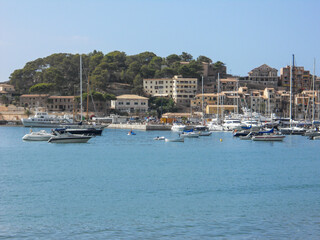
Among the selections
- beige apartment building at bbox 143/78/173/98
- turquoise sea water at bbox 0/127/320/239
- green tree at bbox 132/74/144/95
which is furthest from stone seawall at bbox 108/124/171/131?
turquoise sea water at bbox 0/127/320/239

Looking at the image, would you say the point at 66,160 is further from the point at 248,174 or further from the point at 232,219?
the point at 232,219

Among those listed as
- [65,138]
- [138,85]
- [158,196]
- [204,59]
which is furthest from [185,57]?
[158,196]

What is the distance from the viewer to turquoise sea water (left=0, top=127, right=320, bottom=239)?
64.2 ft

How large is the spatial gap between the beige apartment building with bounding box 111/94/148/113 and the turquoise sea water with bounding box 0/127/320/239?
67.4m

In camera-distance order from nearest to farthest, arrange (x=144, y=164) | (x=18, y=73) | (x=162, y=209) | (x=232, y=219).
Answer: (x=232, y=219) < (x=162, y=209) < (x=144, y=164) < (x=18, y=73)

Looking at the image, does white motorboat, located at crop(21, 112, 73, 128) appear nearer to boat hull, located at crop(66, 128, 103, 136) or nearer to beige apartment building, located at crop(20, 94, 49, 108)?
beige apartment building, located at crop(20, 94, 49, 108)

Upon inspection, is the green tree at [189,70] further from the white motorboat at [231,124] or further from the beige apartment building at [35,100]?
the white motorboat at [231,124]

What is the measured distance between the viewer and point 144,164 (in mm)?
39719

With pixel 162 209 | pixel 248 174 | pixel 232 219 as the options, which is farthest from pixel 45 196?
pixel 248 174

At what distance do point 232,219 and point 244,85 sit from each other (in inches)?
4402

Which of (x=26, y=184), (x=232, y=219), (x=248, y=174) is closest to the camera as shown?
(x=232, y=219)

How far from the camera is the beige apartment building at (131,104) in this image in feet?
377

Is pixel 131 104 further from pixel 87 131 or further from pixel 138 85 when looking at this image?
pixel 87 131

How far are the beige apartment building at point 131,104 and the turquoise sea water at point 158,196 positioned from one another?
221ft
